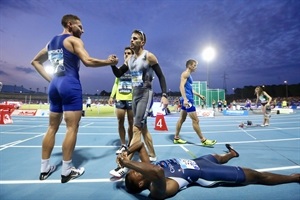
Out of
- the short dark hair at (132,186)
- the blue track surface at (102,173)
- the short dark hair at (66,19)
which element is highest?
the short dark hair at (66,19)

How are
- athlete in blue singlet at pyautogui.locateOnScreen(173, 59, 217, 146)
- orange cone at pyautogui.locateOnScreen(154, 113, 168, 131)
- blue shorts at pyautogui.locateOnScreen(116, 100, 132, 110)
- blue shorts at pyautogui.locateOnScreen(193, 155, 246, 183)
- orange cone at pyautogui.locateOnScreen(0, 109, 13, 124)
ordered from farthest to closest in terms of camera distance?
orange cone at pyautogui.locateOnScreen(0, 109, 13, 124)
orange cone at pyautogui.locateOnScreen(154, 113, 168, 131)
athlete in blue singlet at pyautogui.locateOnScreen(173, 59, 217, 146)
blue shorts at pyautogui.locateOnScreen(116, 100, 132, 110)
blue shorts at pyautogui.locateOnScreen(193, 155, 246, 183)

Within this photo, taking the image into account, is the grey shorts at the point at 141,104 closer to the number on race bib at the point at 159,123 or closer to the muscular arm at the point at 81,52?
the muscular arm at the point at 81,52

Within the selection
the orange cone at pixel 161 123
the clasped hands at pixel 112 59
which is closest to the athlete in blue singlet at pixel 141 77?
the clasped hands at pixel 112 59

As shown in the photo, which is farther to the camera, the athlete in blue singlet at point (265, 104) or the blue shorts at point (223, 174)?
the athlete in blue singlet at point (265, 104)

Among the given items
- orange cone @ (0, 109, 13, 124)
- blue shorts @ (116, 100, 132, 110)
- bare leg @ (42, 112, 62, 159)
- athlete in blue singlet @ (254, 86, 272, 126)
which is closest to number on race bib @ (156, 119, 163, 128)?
blue shorts @ (116, 100, 132, 110)

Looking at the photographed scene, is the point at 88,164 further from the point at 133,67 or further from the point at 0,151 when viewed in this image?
the point at 0,151

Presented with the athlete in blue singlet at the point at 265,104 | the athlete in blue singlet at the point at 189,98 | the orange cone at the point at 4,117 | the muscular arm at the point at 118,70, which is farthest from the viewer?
the orange cone at the point at 4,117

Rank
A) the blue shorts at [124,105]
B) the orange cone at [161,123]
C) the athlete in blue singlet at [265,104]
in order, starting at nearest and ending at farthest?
1. the blue shorts at [124,105]
2. the orange cone at [161,123]
3. the athlete in blue singlet at [265,104]

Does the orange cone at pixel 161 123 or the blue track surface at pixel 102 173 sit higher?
the orange cone at pixel 161 123

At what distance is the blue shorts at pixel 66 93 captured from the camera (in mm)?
2829

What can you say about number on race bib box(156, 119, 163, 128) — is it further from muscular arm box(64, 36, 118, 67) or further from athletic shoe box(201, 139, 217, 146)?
muscular arm box(64, 36, 118, 67)

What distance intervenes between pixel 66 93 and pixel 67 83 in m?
0.15

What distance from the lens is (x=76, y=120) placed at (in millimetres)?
2938

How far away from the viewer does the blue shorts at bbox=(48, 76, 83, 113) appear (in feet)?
9.28
